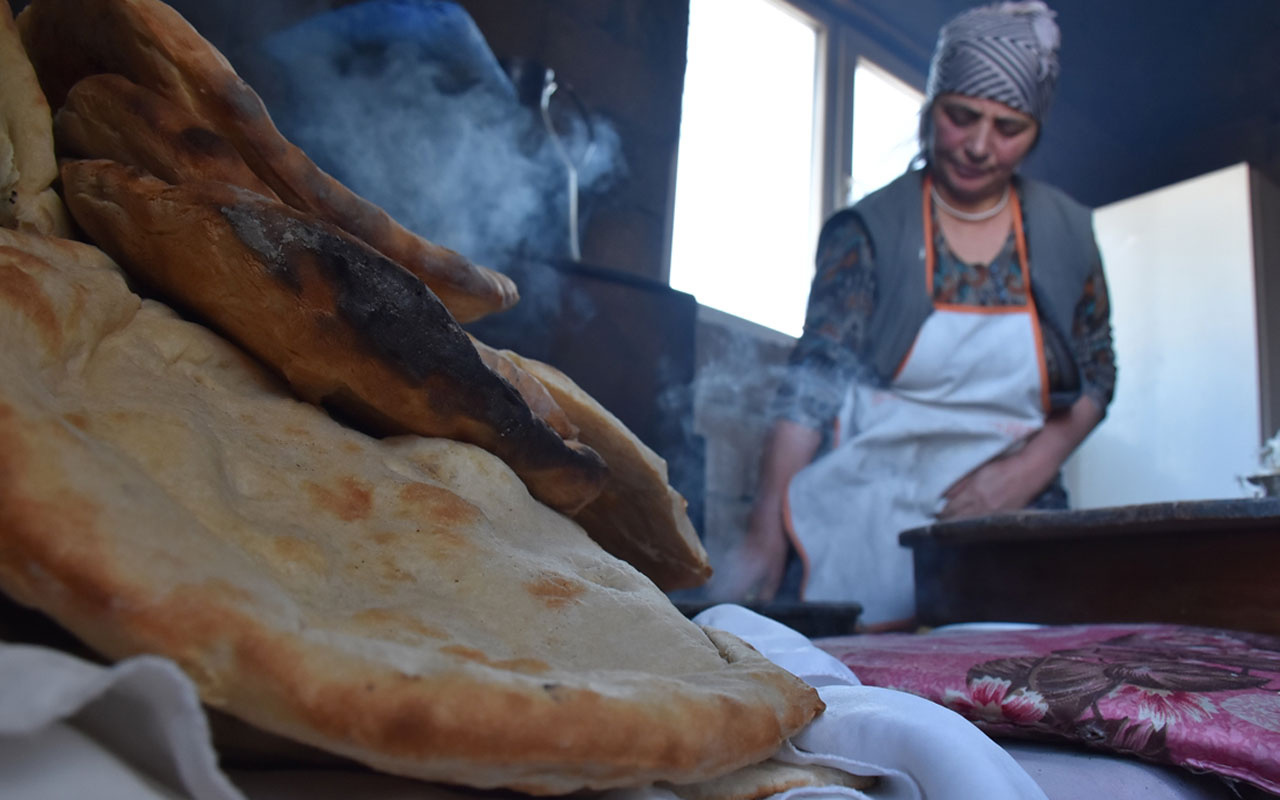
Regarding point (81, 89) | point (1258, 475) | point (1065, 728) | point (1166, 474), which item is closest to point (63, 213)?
point (81, 89)

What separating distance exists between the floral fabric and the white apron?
1.49m

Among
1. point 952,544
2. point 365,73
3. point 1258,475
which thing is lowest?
point 952,544

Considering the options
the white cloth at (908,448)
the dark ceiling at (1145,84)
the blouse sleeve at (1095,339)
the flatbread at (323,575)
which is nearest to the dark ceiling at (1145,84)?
the dark ceiling at (1145,84)

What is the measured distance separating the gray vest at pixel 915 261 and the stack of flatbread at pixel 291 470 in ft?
7.47

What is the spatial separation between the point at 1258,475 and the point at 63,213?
8.01ft

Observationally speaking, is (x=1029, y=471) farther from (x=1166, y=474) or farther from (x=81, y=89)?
(x=81, y=89)

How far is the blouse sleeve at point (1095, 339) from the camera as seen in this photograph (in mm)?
3201

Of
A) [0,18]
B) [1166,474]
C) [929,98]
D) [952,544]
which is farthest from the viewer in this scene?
[1166,474]

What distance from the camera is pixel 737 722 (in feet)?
1.71

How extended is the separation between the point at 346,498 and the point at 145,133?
37 centimetres

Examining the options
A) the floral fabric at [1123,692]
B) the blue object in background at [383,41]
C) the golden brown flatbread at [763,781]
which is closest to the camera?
the golden brown flatbread at [763,781]

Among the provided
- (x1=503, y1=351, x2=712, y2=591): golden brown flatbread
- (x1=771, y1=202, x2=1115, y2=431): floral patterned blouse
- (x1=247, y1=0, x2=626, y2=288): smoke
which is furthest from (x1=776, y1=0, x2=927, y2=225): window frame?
(x1=503, y1=351, x2=712, y2=591): golden brown flatbread

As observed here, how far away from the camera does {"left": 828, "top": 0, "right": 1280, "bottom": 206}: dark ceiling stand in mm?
4516

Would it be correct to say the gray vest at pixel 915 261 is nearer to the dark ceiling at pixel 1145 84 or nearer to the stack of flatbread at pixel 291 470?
the dark ceiling at pixel 1145 84
